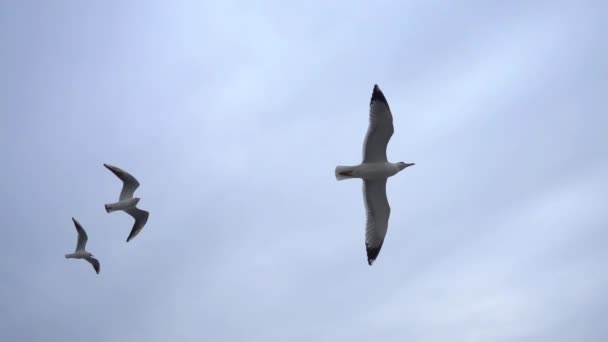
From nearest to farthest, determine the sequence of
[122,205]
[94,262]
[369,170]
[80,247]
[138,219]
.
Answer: [369,170] < [122,205] < [138,219] < [80,247] < [94,262]

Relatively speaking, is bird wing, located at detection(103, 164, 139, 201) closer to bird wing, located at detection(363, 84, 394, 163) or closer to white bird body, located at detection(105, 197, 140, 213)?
white bird body, located at detection(105, 197, 140, 213)

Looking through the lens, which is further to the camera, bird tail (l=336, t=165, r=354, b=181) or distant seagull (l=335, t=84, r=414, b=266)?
bird tail (l=336, t=165, r=354, b=181)

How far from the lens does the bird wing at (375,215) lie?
20.7m

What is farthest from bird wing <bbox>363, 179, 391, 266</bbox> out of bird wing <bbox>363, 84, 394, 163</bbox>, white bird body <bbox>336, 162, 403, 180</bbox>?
bird wing <bbox>363, 84, 394, 163</bbox>

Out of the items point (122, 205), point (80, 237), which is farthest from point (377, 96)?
point (80, 237)

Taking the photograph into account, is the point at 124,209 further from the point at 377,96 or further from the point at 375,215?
the point at 377,96

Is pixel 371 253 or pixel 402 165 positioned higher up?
pixel 402 165

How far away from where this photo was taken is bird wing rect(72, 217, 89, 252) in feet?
100

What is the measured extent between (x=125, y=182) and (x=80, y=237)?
244 inches

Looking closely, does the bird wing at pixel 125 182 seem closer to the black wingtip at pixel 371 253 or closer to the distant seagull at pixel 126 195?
the distant seagull at pixel 126 195

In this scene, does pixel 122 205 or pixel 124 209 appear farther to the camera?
pixel 124 209

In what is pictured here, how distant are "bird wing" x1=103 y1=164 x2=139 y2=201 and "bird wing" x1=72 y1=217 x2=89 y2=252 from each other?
16.4ft

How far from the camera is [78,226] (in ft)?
100

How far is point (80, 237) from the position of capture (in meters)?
31.1
